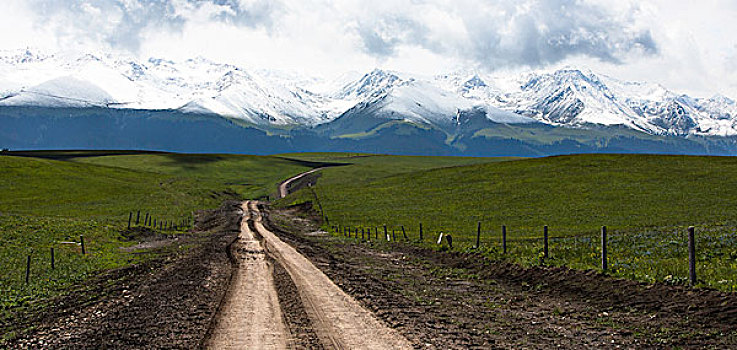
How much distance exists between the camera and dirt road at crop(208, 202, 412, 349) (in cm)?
1475

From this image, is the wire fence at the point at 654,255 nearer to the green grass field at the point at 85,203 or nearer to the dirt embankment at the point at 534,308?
the dirt embankment at the point at 534,308

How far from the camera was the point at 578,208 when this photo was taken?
66312mm

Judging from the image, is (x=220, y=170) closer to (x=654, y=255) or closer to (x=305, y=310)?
(x=654, y=255)

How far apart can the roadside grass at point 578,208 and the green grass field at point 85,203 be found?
22.4 meters

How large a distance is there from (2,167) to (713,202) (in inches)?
5111

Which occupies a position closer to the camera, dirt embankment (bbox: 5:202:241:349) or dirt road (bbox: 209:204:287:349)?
dirt road (bbox: 209:204:287:349)

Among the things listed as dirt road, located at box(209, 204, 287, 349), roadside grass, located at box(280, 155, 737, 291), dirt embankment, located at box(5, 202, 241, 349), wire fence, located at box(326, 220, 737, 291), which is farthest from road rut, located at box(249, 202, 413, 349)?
roadside grass, located at box(280, 155, 737, 291)

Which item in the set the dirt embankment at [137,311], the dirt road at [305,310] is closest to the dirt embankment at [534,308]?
the dirt road at [305,310]

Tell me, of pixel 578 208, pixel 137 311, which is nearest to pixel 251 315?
pixel 137 311

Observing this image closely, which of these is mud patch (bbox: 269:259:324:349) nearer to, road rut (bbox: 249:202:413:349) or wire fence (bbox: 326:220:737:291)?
road rut (bbox: 249:202:413:349)

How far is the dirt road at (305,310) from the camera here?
1475 centimetres

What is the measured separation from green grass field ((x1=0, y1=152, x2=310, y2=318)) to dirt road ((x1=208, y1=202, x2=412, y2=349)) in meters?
8.11

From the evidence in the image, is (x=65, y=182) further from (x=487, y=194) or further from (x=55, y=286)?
(x=55, y=286)

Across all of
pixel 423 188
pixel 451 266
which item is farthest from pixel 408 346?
pixel 423 188
